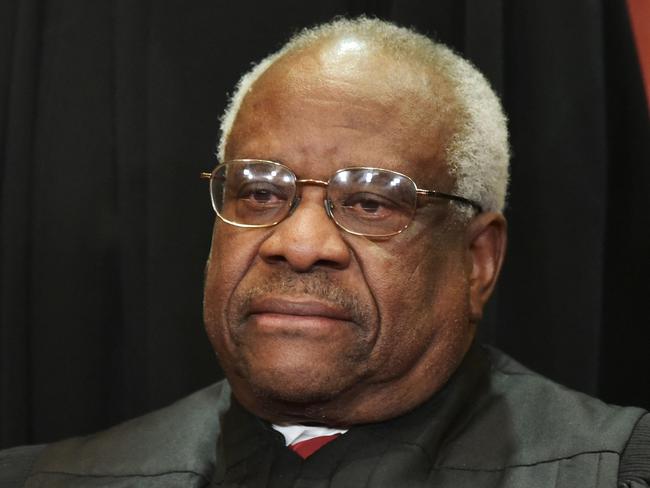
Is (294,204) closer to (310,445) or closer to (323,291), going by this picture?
(323,291)

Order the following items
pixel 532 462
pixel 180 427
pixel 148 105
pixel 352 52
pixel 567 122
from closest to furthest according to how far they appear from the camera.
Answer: pixel 532 462, pixel 352 52, pixel 180 427, pixel 567 122, pixel 148 105

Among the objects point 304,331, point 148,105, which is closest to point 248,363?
point 304,331

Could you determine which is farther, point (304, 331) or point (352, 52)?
point (352, 52)

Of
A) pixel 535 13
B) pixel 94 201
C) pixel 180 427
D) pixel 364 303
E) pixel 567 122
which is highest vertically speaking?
pixel 535 13

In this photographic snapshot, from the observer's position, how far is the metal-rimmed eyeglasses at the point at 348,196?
1585 mm

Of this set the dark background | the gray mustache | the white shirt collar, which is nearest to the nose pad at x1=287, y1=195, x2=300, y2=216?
the gray mustache

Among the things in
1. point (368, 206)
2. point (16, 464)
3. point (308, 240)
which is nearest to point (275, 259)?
point (308, 240)

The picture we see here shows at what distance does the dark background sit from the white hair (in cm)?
26

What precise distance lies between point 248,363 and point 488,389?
42 centimetres

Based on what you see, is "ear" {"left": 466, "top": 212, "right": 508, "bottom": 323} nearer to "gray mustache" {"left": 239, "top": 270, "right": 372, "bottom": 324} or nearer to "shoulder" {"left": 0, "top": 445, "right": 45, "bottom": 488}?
"gray mustache" {"left": 239, "top": 270, "right": 372, "bottom": 324}

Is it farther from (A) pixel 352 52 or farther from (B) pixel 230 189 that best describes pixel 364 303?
(A) pixel 352 52

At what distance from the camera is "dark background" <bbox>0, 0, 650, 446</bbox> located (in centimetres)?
205

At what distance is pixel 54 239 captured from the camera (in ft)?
7.46

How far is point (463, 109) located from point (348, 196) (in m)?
0.28
